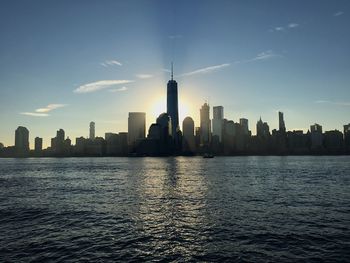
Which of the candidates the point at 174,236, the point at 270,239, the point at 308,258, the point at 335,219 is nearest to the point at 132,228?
the point at 174,236

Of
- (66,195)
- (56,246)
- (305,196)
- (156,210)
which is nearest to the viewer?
(56,246)

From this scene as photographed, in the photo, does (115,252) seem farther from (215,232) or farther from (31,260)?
(215,232)

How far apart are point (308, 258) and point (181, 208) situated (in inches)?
1155

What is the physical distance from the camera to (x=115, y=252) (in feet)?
102

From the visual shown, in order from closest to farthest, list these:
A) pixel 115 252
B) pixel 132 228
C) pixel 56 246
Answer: pixel 115 252
pixel 56 246
pixel 132 228

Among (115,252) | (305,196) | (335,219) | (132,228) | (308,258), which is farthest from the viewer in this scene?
(305,196)

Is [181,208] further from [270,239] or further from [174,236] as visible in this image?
[270,239]

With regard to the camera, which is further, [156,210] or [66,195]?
[66,195]

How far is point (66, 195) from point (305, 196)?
182 ft

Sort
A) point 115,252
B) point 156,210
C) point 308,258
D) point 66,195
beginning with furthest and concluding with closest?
point 66,195 → point 156,210 → point 115,252 → point 308,258

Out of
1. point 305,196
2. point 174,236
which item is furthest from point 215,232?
point 305,196

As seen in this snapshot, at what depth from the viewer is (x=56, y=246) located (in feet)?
108

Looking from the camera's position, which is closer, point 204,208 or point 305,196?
point 204,208

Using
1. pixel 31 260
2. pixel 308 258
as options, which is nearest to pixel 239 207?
pixel 308 258
